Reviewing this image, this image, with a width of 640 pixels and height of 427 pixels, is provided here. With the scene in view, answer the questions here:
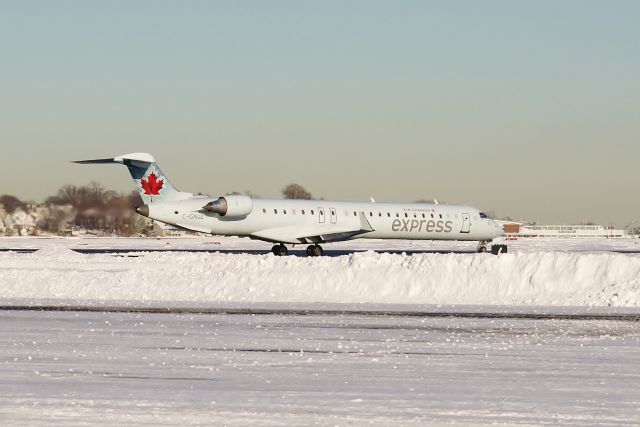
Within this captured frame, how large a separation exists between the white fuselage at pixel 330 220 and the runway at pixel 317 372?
26.9 meters

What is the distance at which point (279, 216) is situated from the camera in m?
47.5

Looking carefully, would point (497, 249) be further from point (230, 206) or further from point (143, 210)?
point (143, 210)

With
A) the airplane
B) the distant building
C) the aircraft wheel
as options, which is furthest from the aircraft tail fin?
the distant building

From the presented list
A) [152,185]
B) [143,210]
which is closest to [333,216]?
[152,185]

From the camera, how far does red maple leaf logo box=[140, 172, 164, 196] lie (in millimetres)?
46812

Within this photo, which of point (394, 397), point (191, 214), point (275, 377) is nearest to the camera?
point (394, 397)

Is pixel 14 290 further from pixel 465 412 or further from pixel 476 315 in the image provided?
pixel 465 412

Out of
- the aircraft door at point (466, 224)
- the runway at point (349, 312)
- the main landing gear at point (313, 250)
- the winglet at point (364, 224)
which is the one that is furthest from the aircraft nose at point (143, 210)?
the runway at point (349, 312)

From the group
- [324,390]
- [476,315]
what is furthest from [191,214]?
[324,390]

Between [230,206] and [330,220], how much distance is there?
5.75 metres

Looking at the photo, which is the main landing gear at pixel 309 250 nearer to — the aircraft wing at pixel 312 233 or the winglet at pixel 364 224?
the aircraft wing at pixel 312 233

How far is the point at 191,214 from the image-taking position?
4603cm

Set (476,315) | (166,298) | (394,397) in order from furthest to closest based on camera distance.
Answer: (166,298)
(476,315)
(394,397)

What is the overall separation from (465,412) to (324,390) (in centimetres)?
196
